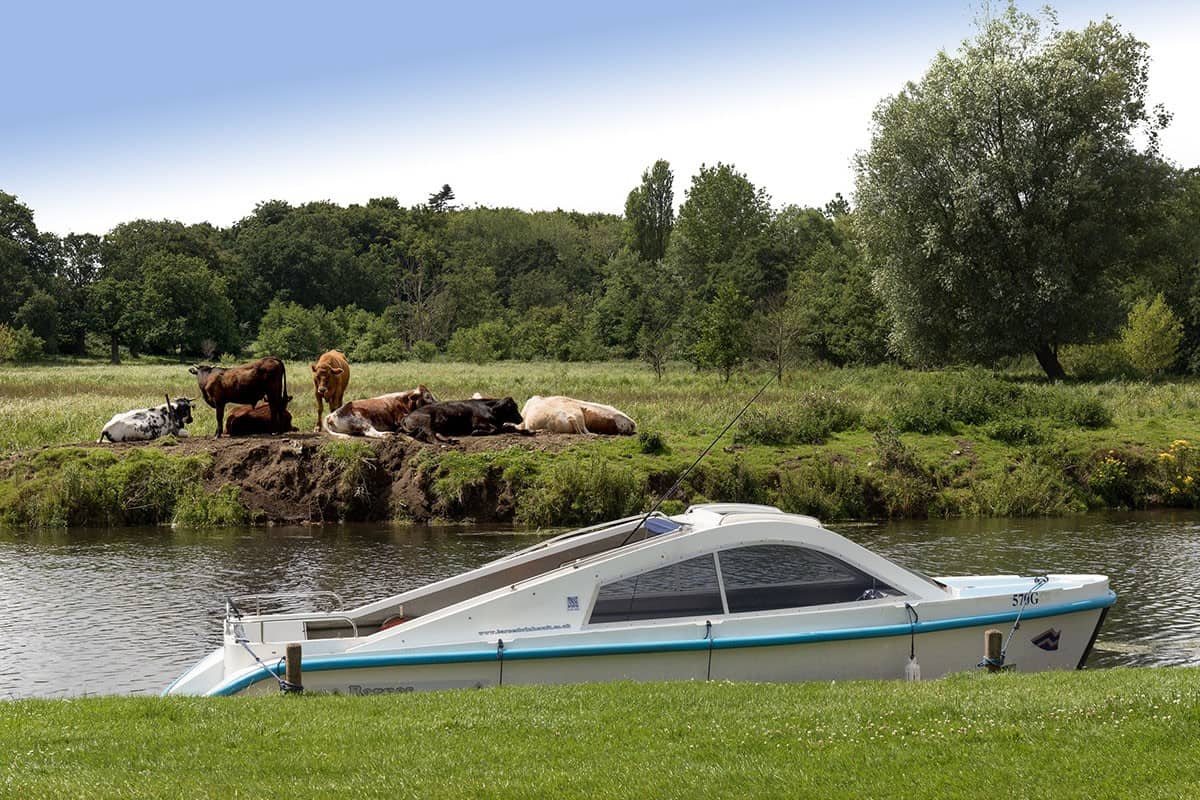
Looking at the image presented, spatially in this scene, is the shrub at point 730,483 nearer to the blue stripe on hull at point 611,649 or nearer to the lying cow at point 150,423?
the lying cow at point 150,423

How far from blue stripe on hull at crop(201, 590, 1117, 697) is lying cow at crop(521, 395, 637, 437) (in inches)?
677

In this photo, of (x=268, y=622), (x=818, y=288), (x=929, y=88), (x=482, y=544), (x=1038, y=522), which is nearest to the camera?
(x=268, y=622)

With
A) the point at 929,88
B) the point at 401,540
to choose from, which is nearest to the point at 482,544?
the point at 401,540

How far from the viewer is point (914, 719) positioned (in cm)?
802

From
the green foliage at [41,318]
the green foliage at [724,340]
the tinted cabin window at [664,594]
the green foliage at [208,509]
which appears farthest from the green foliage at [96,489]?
the green foliage at [41,318]

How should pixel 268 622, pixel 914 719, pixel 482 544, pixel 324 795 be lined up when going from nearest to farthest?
pixel 324 795 < pixel 914 719 < pixel 268 622 < pixel 482 544

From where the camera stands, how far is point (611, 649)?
10.1 meters

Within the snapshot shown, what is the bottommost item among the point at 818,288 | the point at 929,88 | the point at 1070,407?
the point at 1070,407

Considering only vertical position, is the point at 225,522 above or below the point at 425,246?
below

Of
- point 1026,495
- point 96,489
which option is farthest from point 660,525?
point 96,489

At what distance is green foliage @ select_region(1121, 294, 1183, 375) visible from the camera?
49.1 metres

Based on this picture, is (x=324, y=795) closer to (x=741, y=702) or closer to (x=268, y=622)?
(x=741, y=702)

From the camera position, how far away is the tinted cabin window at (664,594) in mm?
10398

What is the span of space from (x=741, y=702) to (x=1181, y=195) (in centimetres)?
4302
